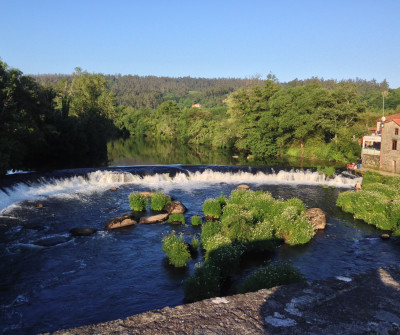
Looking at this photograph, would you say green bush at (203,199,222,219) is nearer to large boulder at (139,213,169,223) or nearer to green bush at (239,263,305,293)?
large boulder at (139,213,169,223)

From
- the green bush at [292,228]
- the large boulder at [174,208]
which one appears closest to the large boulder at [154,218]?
the large boulder at [174,208]

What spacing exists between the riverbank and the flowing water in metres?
7.72

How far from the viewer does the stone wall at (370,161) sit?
43188 millimetres

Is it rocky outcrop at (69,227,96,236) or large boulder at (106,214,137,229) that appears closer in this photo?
rocky outcrop at (69,227,96,236)

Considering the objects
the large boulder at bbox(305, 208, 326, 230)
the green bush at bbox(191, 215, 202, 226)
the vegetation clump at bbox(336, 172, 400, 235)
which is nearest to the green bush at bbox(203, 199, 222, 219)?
the green bush at bbox(191, 215, 202, 226)

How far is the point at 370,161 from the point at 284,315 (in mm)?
43438

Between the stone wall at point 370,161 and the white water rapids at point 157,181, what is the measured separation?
7388 millimetres

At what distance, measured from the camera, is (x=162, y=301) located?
46.6ft

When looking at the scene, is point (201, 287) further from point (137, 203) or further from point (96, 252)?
point (137, 203)

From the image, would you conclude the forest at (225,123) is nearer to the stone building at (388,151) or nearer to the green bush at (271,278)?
the stone building at (388,151)

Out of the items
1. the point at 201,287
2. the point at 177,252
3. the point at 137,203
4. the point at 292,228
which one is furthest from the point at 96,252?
the point at 292,228

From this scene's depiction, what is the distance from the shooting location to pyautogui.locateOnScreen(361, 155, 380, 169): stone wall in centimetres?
4319

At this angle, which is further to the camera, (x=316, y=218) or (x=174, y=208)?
(x=174, y=208)

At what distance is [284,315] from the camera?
623cm
